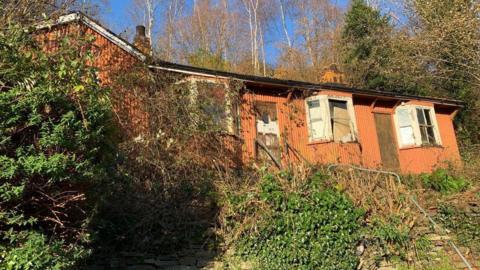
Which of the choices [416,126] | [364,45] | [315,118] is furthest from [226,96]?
[364,45]

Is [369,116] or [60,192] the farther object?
[369,116]

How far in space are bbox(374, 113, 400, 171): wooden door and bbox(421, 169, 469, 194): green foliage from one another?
4.24 m

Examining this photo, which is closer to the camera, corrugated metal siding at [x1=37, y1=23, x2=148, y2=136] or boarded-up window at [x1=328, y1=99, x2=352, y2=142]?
corrugated metal siding at [x1=37, y1=23, x2=148, y2=136]

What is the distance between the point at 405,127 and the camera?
18.8 m

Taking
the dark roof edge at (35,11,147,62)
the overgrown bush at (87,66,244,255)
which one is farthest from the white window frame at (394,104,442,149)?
the dark roof edge at (35,11,147,62)

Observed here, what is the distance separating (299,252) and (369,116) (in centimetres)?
1117

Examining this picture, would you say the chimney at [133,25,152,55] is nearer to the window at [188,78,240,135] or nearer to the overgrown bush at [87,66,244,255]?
the overgrown bush at [87,66,244,255]

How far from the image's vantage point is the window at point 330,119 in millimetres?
15859

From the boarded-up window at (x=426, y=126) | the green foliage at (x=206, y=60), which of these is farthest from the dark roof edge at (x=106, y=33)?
the green foliage at (x=206, y=60)

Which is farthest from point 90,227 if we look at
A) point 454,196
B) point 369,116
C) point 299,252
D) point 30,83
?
point 369,116

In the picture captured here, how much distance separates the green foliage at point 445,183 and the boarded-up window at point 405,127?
5.07 meters

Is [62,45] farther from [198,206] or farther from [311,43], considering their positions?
[311,43]

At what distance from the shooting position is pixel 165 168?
1003cm

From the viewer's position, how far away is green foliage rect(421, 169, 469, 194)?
1196 cm
